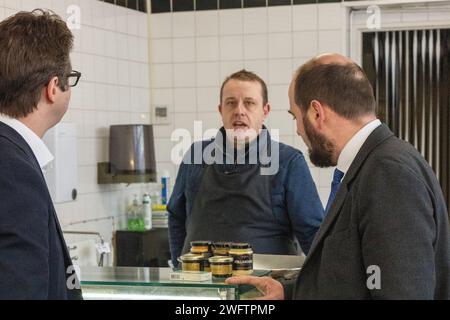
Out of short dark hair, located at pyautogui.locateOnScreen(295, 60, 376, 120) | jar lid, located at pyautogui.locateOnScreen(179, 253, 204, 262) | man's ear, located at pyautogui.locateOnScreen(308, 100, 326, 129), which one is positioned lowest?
jar lid, located at pyautogui.locateOnScreen(179, 253, 204, 262)

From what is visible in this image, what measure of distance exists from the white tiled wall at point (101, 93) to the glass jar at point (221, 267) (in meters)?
2.30

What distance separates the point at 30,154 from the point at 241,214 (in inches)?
60.7

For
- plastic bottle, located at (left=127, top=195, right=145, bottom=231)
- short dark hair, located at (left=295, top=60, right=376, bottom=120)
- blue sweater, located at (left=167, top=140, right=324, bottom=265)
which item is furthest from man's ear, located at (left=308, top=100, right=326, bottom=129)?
plastic bottle, located at (left=127, top=195, right=145, bottom=231)

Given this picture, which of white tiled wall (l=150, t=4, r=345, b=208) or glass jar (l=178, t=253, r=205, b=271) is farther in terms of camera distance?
white tiled wall (l=150, t=4, r=345, b=208)

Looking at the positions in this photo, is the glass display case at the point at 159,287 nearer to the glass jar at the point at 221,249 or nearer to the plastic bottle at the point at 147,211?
the glass jar at the point at 221,249

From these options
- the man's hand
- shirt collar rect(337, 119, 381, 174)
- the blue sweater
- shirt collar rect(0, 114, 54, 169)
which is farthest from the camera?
the blue sweater

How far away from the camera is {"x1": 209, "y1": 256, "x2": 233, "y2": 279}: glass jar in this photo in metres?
2.07

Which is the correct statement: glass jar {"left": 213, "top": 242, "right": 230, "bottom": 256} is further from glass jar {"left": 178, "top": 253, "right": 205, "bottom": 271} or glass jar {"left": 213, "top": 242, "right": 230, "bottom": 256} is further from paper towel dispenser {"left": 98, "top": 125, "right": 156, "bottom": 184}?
paper towel dispenser {"left": 98, "top": 125, "right": 156, "bottom": 184}

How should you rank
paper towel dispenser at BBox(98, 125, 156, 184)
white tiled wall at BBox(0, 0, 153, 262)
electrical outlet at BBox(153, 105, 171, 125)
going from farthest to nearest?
electrical outlet at BBox(153, 105, 171, 125) < paper towel dispenser at BBox(98, 125, 156, 184) < white tiled wall at BBox(0, 0, 153, 262)

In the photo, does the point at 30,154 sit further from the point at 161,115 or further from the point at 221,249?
the point at 161,115

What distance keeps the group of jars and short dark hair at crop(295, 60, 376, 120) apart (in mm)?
484

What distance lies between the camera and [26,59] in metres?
1.68

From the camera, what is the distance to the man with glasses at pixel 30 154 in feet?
4.84

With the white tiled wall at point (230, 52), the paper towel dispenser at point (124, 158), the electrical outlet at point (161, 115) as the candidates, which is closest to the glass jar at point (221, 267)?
the paper towel dispenser at point (124, 158)
